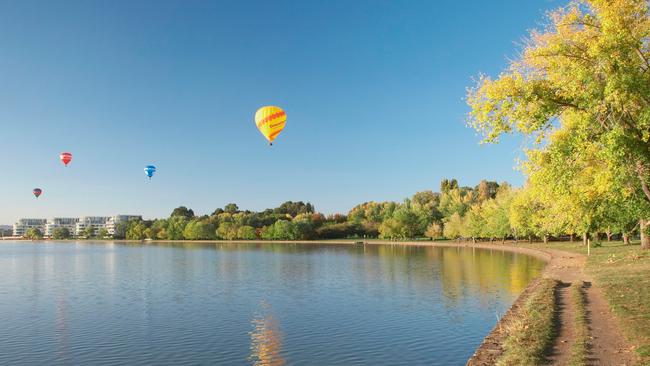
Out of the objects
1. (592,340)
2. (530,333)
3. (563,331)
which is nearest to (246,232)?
(530,333)

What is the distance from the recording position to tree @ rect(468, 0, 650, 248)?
17.0 m

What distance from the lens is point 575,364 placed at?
14516 millimetres

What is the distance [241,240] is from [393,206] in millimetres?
57577

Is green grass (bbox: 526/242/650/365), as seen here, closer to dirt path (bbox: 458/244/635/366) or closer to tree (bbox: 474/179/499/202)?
dirt path (bbox: 458/244/635/366)

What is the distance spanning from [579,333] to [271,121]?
4399 cm

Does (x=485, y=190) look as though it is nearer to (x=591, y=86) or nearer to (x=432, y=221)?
(x=432, y=221)

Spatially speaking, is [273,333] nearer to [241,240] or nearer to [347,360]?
[347,360]

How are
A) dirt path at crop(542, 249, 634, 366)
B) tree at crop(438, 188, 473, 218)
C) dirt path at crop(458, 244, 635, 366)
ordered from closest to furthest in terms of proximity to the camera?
dirt path at crop(542, 249, 634, 366)
dirt path at crop(458, 244, 635, 366)
tree at crop(438, 188, 473, 218)

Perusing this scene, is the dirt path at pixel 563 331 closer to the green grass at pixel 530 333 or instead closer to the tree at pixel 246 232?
the green grass at pixel 530 333

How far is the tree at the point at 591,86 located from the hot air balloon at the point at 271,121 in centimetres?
→ 3953

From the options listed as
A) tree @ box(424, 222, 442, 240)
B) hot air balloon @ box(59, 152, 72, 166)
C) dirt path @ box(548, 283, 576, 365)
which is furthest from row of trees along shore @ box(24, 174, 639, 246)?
hot air balloon @ box(59, 152, 72, 166)

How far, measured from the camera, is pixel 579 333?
18344 mm

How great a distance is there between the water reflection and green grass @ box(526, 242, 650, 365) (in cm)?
1245

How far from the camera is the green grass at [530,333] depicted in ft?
52.8
